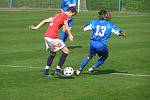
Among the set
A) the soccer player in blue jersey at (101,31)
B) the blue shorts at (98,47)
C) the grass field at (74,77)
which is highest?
the soccer player in blue jersey at (101,31)

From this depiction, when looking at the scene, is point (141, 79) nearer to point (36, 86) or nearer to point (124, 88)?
point (124, 88)

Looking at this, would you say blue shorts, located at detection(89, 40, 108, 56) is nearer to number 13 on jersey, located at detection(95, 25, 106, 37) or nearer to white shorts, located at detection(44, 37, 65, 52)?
number 13 on jersey, located at detection(95, 25, 106, 37)

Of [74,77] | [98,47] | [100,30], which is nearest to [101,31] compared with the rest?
[100,30]

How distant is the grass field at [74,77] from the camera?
11211 millimetres

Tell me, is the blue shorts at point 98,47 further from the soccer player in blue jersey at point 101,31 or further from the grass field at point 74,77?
the grass field at point 74,77

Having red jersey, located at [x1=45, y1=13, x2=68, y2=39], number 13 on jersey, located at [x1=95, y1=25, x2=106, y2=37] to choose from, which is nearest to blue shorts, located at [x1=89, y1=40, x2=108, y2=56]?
number 13 on jersey, located at [x1=95, y1=25, x2=106, y2=37]

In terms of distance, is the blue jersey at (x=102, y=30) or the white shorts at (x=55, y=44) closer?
the white shorts at (x=55, y=44)

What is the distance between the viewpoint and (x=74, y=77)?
1366 centimetres

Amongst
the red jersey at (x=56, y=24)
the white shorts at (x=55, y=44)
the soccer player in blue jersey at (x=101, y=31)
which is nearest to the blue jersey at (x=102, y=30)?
the soccer player in blue jersey at (x=101, y=31)

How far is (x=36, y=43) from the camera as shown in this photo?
22.2 m

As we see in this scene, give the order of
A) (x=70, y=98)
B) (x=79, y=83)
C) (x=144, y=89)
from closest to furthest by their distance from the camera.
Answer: (x=70, y=98), (x=144, y=89), (x=79, y=83)

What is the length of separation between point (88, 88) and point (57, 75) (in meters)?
1.98

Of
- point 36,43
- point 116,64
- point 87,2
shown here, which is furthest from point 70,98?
point 87,2

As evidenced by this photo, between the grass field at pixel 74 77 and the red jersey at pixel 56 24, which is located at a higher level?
the red jersey at pixel 56 24
